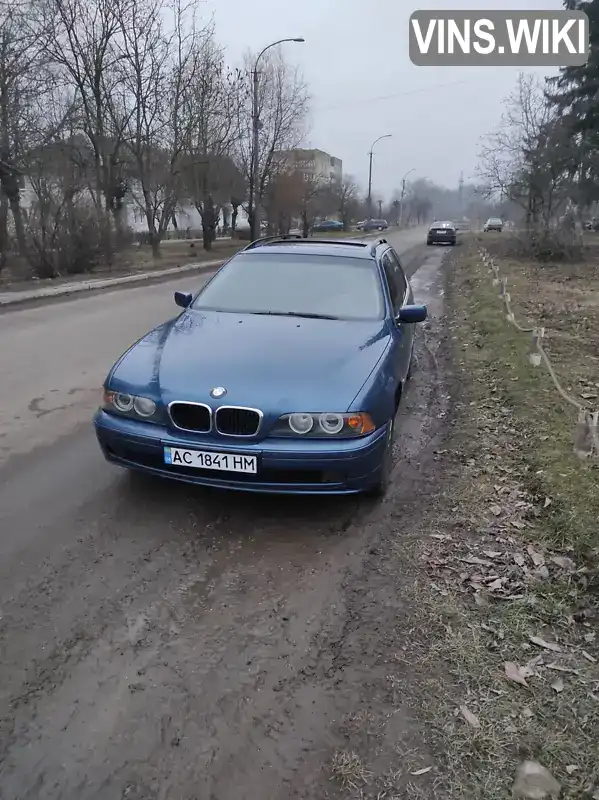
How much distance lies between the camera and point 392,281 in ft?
19.9

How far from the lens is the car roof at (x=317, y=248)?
19.4ft

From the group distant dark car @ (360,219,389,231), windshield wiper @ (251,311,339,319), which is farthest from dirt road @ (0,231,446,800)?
distant dark car @ (360,219,389,231)

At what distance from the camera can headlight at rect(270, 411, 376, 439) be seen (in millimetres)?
3666

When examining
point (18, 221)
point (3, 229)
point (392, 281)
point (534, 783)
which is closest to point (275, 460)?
point (534, 783)

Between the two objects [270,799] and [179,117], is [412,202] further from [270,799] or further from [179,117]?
[270,799]

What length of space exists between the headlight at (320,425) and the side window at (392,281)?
201cm

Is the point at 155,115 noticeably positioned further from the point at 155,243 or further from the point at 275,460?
the point at 275,460

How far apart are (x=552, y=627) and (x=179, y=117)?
29.6 m

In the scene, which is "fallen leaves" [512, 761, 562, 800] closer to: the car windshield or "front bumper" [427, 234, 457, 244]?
the car windshield

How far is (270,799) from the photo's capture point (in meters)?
2.13

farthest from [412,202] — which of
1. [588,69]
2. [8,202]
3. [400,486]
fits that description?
[400,486]

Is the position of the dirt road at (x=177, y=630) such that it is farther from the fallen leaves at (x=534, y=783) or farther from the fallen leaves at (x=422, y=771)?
the fallen leaves at (x=534, y=783)

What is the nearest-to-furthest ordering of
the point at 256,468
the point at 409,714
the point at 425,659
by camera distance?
the point at 409,714, the point at 425,659, the point at 256,468

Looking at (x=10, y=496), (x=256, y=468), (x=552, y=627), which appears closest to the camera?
(x=552, y=627)
